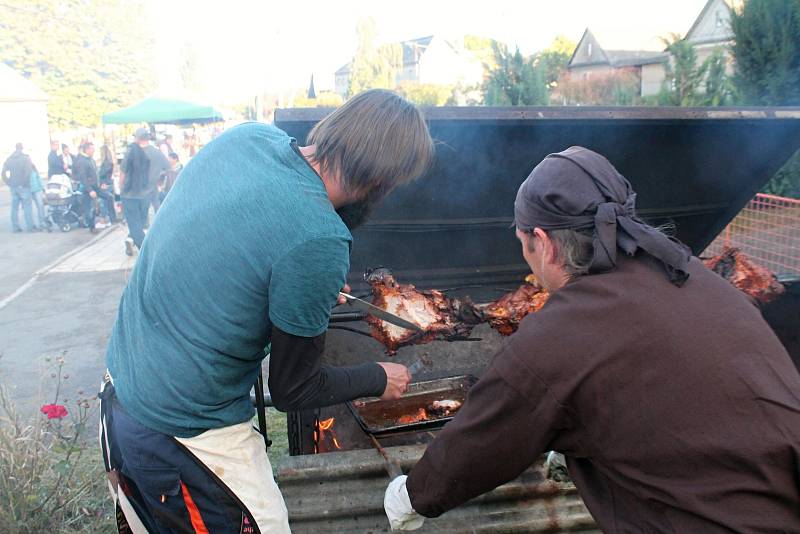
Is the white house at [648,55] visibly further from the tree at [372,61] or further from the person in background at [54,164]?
the person in background at [54,164]

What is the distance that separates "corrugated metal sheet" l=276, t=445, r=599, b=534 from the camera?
209 cm

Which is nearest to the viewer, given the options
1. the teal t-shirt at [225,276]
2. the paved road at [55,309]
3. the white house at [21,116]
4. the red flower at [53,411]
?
the teal t-shirt at [225,276]

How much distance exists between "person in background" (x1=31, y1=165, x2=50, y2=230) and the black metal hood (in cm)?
1260

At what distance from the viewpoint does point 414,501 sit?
5.27ft

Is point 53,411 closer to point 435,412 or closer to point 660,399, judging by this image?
point 435,412

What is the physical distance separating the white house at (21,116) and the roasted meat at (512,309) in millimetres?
29616

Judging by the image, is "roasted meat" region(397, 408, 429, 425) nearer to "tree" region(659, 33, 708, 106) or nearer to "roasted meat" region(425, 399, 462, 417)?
"roasted meat" region(425, 399, 462, 417)

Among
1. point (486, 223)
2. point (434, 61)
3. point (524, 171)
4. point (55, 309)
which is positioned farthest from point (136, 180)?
point (434, 61)

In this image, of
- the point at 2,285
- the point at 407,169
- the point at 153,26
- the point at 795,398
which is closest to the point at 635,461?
the point at 795,398

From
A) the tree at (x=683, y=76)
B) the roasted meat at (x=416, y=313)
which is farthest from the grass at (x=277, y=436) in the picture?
the tree at (x=683, y=76)

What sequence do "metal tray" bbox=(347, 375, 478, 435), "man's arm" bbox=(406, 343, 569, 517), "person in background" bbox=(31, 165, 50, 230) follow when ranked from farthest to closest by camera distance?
"person in background" bbox=(31, 165, 50, 230), "metal tray" bbox=(347, 375, 478, 435), "man's arm" bbox=(406, 343, 569, 517)

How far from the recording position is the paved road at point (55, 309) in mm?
5125

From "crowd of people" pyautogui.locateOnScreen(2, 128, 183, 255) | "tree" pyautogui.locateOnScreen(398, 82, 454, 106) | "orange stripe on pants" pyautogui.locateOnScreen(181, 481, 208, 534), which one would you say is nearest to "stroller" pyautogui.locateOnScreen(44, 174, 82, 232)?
"crowd of people" pyautogui.locateOnScreen(2, 128, 183, 255)

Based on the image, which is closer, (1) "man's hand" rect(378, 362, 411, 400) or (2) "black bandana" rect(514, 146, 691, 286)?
(2) "black bandana" rect(514, 146, 691, 286)
